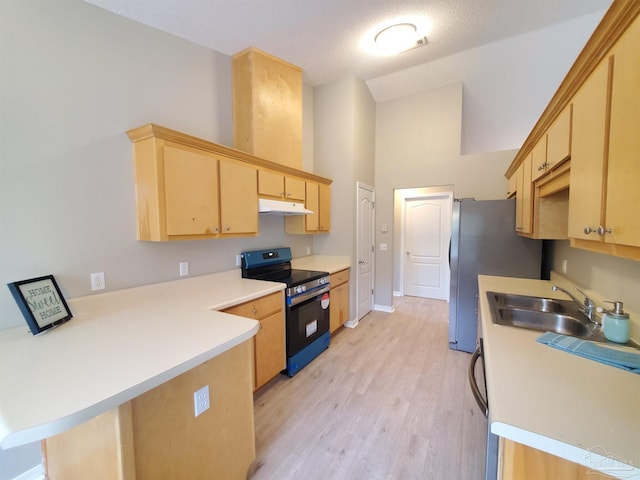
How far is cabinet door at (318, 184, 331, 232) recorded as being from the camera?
356 cm

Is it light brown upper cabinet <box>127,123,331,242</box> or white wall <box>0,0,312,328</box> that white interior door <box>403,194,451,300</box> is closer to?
light brown upper cabinet <box>127,123,331,242</box>

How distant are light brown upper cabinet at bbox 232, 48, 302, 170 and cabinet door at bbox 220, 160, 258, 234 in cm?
33

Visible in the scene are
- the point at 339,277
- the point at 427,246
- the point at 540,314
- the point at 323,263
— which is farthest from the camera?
the point at 427,246

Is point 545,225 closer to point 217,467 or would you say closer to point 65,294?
point 217,467

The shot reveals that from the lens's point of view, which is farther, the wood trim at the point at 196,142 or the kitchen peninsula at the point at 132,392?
the wood trim at the point at 196,142

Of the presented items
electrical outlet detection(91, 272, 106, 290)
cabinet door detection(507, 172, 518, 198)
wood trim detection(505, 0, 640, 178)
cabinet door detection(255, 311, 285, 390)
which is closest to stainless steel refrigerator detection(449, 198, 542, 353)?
cabinet door detection(507, 172, 518, 198)

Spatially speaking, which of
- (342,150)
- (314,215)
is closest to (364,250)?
(314,215)

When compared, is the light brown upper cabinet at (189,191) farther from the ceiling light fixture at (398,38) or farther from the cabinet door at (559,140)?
the cabinet door at (559,140)

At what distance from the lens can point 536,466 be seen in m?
0.75

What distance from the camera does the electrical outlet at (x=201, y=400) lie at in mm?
1199

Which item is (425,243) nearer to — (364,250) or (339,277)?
(364,250)

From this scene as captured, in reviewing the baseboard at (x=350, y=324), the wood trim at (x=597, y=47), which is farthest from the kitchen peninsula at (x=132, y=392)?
the baseboard at (x=350, y=324)

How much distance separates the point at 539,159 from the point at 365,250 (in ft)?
8.27

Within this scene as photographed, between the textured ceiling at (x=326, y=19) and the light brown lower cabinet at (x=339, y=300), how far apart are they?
8.33ft
